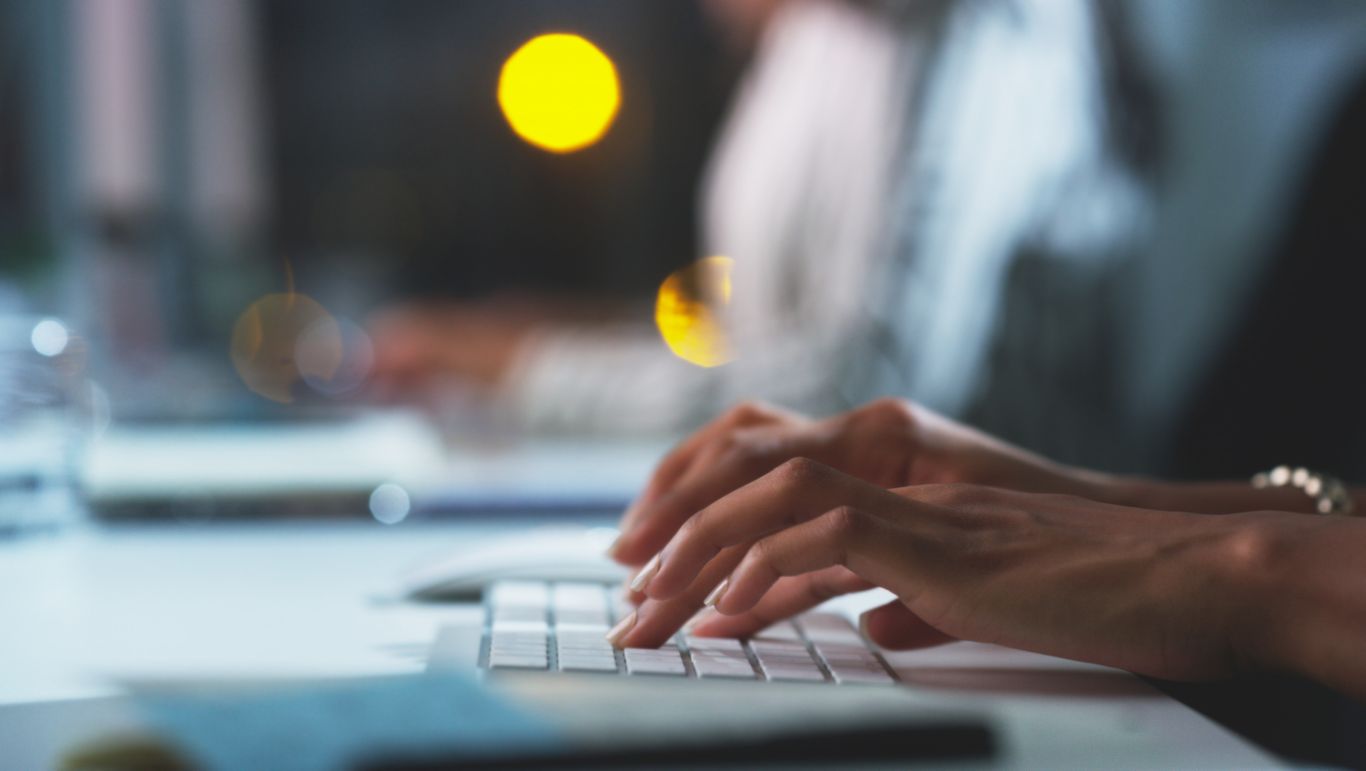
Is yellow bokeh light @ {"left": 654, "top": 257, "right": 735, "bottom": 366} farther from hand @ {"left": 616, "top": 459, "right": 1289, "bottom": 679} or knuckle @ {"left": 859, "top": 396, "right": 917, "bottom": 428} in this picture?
hand @ {"left": 616, "top": 459, "right": 1289, "bottom": 679}

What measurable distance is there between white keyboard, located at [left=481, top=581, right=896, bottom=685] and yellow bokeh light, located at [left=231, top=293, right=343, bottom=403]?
1495 millimetres

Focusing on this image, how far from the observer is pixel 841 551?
1.64ft

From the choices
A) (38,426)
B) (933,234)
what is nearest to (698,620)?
(38,426)

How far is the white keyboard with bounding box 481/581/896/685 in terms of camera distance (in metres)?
0.49

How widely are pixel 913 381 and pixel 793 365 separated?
22 centimetres

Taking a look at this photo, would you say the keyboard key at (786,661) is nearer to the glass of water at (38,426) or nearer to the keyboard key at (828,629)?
the keyboard key at (828,629)

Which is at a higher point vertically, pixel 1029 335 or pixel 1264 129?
pixel 1264 129

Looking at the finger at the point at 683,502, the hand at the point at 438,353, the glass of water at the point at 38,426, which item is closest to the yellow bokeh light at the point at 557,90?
the hand at the point at 438,353

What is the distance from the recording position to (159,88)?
3012 mm

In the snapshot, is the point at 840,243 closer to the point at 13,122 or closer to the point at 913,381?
the point at 913,381

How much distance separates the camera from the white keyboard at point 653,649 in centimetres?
49

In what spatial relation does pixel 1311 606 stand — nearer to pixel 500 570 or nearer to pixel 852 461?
pixel 852 461

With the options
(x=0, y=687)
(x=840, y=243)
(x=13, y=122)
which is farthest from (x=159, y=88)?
(x=0, y=687)

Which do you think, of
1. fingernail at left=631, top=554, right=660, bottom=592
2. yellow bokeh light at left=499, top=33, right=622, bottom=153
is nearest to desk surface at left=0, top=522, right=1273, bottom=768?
fingernail at left=631, top=554, right=660, bottom=592
